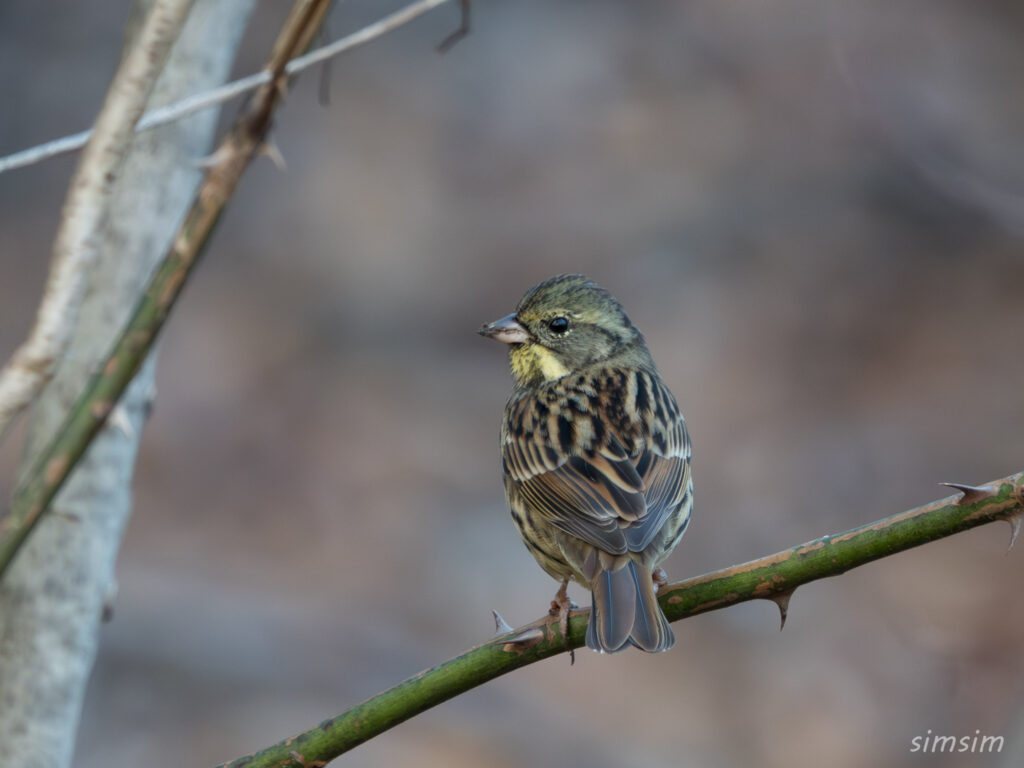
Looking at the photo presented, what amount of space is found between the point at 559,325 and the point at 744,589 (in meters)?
1.65

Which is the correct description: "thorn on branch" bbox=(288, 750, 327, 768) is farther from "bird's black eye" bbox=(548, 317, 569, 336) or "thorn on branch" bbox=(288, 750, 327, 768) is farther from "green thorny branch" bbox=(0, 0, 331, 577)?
"bird's black eye" bbox=(548, 317, 569, 336)

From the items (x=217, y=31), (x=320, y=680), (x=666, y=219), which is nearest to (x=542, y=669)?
(x=320, y=680)

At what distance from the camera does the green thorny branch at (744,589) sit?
242 cm

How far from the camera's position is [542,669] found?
318 inches

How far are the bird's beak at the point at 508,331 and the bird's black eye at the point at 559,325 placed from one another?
9 cm

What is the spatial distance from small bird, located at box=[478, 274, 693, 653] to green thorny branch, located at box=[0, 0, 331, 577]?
1254 millimetres

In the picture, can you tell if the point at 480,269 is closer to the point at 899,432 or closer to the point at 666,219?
the point at 666,219

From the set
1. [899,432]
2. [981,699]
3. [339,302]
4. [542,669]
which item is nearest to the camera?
[981,699]

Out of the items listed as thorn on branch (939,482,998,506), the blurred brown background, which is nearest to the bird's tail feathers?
thorn on branch (939,482,998,506)

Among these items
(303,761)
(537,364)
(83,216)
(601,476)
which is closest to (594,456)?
(601,476)

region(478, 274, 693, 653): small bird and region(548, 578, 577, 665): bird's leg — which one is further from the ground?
region(478, 274, 693, 653): small bird

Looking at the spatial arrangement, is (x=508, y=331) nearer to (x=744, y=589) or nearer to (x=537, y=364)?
(x=537, y=364)

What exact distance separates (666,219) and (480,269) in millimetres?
1668

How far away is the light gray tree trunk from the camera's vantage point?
3.18m
